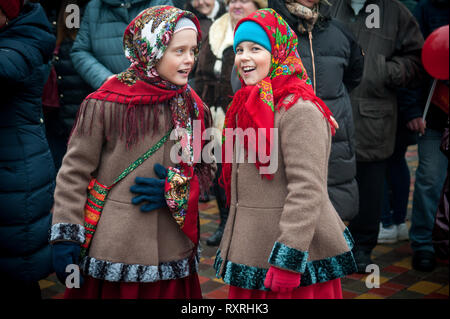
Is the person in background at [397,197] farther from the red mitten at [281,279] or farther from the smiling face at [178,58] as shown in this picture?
the red mitten at [281,279]

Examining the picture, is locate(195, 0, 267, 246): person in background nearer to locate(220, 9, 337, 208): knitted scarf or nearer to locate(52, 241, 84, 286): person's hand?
locate(220, 9, 337, 208): knitted scarf

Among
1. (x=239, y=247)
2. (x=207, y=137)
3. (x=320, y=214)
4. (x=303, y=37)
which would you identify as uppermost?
(x=303, y=37)

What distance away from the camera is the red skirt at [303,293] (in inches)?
104

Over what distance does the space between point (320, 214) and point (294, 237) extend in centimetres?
25

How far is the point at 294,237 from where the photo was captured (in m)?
2.46

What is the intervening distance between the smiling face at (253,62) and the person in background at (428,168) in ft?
7.96

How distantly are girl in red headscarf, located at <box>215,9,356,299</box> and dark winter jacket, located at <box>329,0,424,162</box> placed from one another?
1.82m

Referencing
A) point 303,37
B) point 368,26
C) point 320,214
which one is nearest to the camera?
point 320,214

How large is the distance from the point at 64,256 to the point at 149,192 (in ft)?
1.62

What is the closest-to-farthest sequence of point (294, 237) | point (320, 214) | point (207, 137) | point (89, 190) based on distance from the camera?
point (294, 237) → point (320, 214) → point (89, 190) → point (207, 137)

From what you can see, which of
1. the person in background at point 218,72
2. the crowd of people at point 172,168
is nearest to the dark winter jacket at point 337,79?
the crowd of people at point 172,168

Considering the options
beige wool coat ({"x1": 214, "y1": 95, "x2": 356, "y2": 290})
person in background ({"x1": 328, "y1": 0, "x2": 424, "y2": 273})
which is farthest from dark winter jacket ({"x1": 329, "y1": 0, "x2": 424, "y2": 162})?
beige wool coat ({"x1": 214, "y1": 95, "x2": 356, "y2": 290})

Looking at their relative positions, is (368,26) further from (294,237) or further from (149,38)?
(294,237)

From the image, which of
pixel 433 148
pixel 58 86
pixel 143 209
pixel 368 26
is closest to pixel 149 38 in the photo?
pixel 143 209
